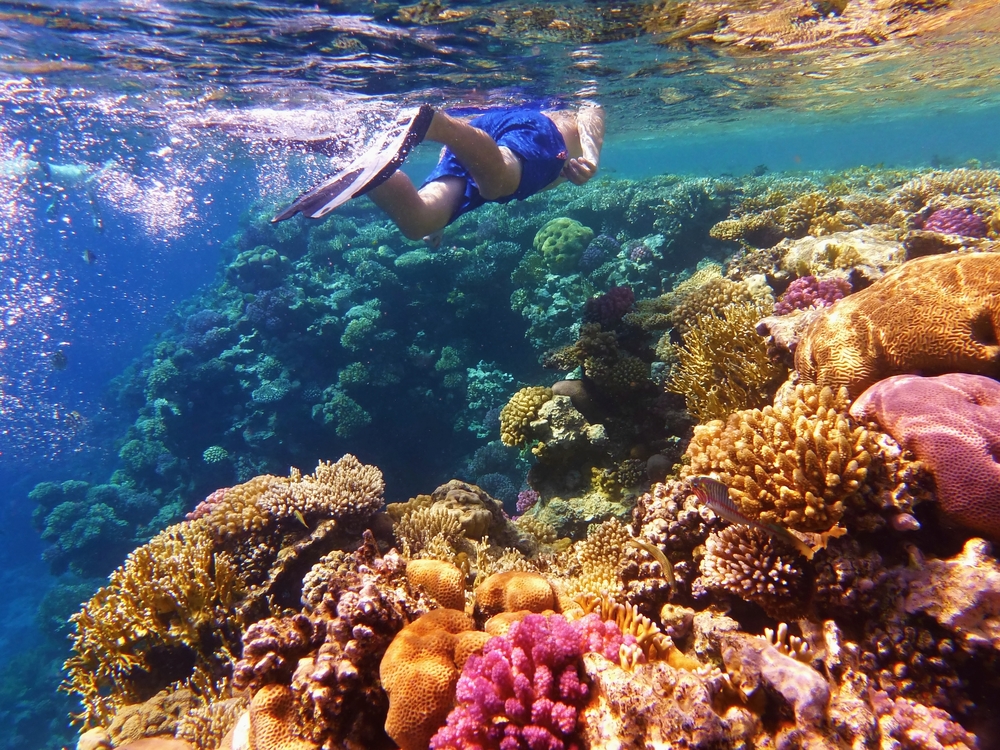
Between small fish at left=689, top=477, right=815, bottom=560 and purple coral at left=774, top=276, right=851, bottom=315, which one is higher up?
small fish at left=689, top=477, right=815, bottom=560

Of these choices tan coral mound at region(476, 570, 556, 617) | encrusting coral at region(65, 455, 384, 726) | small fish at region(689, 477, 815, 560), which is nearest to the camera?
small fish at region(689, 477, 815, 560)

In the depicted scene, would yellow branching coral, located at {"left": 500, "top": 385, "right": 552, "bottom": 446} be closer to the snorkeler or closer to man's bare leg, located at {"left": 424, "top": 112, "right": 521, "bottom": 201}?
the snorkeler

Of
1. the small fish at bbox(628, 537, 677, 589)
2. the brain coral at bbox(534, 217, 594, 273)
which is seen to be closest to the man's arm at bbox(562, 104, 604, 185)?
the brain coral at bbox(534, 217, 594, 273)

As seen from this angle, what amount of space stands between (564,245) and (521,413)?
24.9 feet

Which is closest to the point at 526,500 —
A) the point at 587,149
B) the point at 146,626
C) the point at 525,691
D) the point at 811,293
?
the point at 811,293

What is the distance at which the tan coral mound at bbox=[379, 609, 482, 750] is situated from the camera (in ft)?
8.11

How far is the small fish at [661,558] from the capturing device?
333 centimetres

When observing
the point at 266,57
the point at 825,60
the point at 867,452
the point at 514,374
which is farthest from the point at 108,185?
the point at 867,452

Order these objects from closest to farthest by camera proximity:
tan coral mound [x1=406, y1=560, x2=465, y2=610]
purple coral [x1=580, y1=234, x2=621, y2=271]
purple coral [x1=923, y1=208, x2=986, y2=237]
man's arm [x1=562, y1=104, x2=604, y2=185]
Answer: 1. tan coral mound [x1=406, y1=560, x2=465, y2=610]
2. man's arm [x1=562, y1=104, x2=604, y2=185]
3. purple coral [x1=923, y1=208, x2=986, y2=237]
4. purple coral [x1=580, y1=234, x2=621, y2=271]

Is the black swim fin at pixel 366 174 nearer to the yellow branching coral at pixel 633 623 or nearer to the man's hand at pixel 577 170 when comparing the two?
the man's hand at pixel 577 170

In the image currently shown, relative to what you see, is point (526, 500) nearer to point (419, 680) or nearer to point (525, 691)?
point (419, 680)

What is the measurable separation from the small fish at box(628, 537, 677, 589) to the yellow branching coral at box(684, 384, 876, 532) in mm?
634

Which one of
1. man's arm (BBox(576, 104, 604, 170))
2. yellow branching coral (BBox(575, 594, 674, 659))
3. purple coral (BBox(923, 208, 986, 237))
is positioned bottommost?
yellow branching coral (BBox(575, 594, 674, 659))

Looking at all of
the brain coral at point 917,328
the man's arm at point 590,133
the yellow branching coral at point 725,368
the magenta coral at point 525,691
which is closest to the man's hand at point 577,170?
the man's arm at point 590,133
